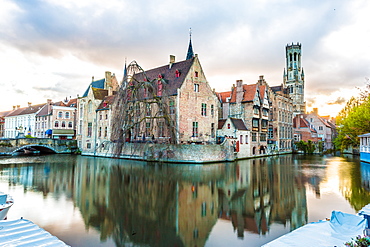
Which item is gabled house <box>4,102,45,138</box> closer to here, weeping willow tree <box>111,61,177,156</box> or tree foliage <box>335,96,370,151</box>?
weeping willow tree <box>111,61,177,156</box>

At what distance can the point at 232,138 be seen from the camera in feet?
107

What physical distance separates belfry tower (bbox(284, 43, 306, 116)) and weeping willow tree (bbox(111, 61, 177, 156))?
68117 mm

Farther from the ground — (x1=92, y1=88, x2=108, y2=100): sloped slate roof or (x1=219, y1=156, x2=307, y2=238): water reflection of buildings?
(x1=92, y1=88, x2=108, y2=100): sloped slate roof

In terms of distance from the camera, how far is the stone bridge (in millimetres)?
38906

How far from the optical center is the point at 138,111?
27109 millimetres

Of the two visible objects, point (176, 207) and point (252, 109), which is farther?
point (252, 109)

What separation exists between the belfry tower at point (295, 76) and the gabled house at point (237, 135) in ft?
184

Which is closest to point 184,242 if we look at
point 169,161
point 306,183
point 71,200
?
point 71,200

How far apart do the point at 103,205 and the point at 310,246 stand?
8.71 metres

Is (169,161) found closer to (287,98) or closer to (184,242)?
(184,242)

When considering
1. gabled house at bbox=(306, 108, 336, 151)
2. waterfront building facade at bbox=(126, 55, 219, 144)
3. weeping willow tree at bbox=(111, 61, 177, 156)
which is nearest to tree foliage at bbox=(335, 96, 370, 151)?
gabled house at bbox=(306, 108, 336, 151)

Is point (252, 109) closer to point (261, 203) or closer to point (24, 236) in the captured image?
point (261, 203)

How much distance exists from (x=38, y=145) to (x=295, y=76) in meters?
82.1

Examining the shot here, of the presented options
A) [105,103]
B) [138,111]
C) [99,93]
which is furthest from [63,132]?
[138,111]
